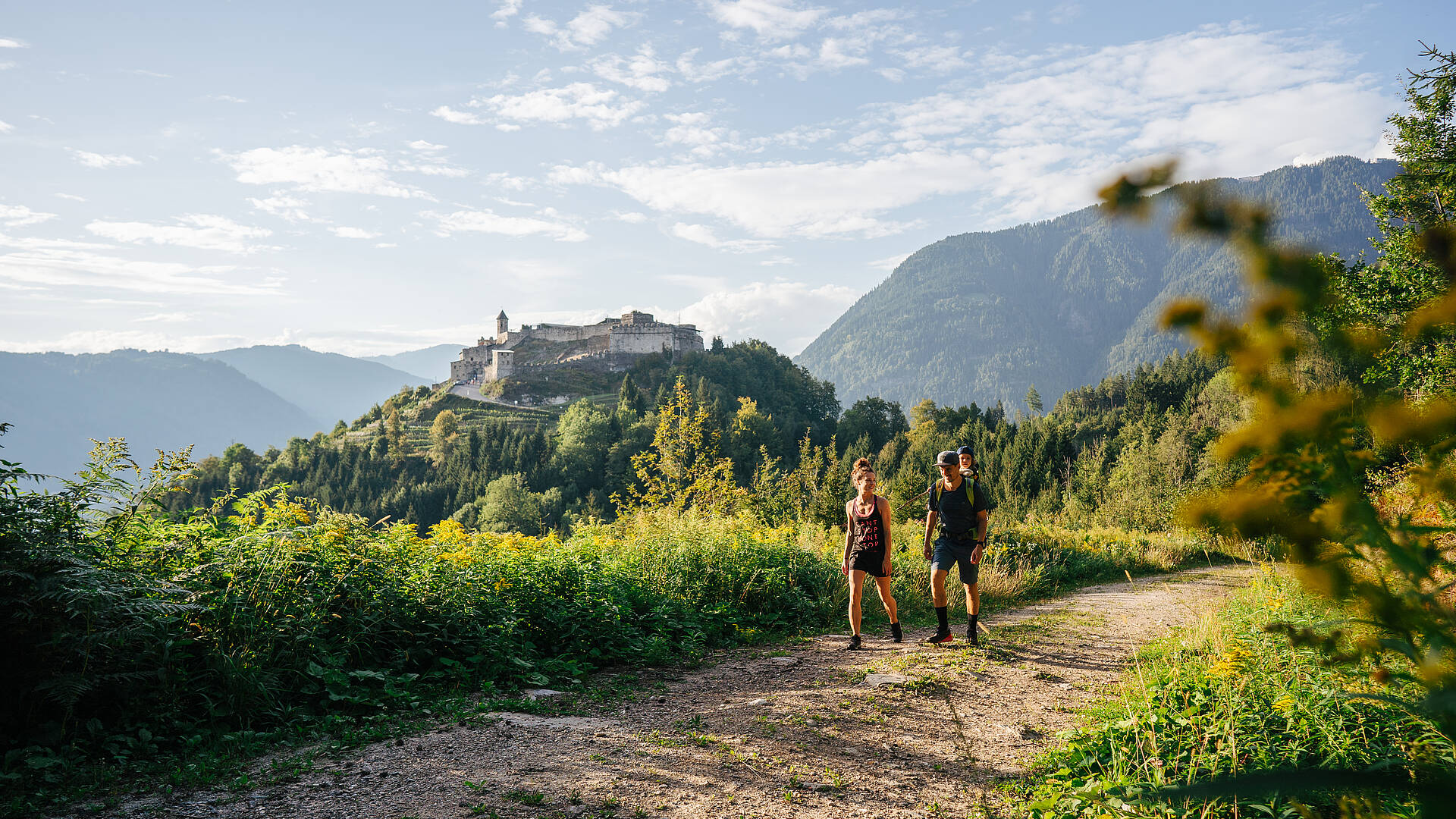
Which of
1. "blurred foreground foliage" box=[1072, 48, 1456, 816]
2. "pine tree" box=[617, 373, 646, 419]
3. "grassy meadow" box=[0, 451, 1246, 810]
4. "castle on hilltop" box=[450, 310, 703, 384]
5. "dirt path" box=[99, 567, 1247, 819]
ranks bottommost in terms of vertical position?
"dirt path" box=[99, 567, 1247, 819]

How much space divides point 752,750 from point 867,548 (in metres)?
3.65

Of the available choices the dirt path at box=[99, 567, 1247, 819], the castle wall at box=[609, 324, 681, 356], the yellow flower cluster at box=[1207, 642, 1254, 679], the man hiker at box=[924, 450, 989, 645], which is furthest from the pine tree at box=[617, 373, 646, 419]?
the yellow flower cluster at box=[1207, 642, 1254, 679]

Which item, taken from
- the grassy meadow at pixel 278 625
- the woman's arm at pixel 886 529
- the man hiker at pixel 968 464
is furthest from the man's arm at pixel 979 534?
the grassy meadow at pixel 278 625

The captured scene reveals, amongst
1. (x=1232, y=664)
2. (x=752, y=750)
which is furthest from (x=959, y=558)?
(x=752, y=750)

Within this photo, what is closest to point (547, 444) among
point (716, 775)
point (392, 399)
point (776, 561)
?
point (392, 399)

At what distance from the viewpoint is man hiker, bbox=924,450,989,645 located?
8188mm

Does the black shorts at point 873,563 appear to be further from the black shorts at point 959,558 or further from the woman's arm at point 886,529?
the black shorts at point 959,558

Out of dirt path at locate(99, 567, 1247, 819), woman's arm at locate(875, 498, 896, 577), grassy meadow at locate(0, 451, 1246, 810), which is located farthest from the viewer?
woman's arm at locate(875, 498, 896, 577)

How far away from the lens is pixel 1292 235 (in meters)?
0.85

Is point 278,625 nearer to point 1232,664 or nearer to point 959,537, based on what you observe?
point 959,537

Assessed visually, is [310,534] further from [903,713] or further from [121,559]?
[903,713]

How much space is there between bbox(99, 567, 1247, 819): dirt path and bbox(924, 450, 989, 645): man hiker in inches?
19.9

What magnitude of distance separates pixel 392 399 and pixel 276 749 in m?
123

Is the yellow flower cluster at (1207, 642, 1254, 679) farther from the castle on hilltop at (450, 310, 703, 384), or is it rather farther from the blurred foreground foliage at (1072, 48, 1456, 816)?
the castle on hilltop at (450, 310, 703, 384)
